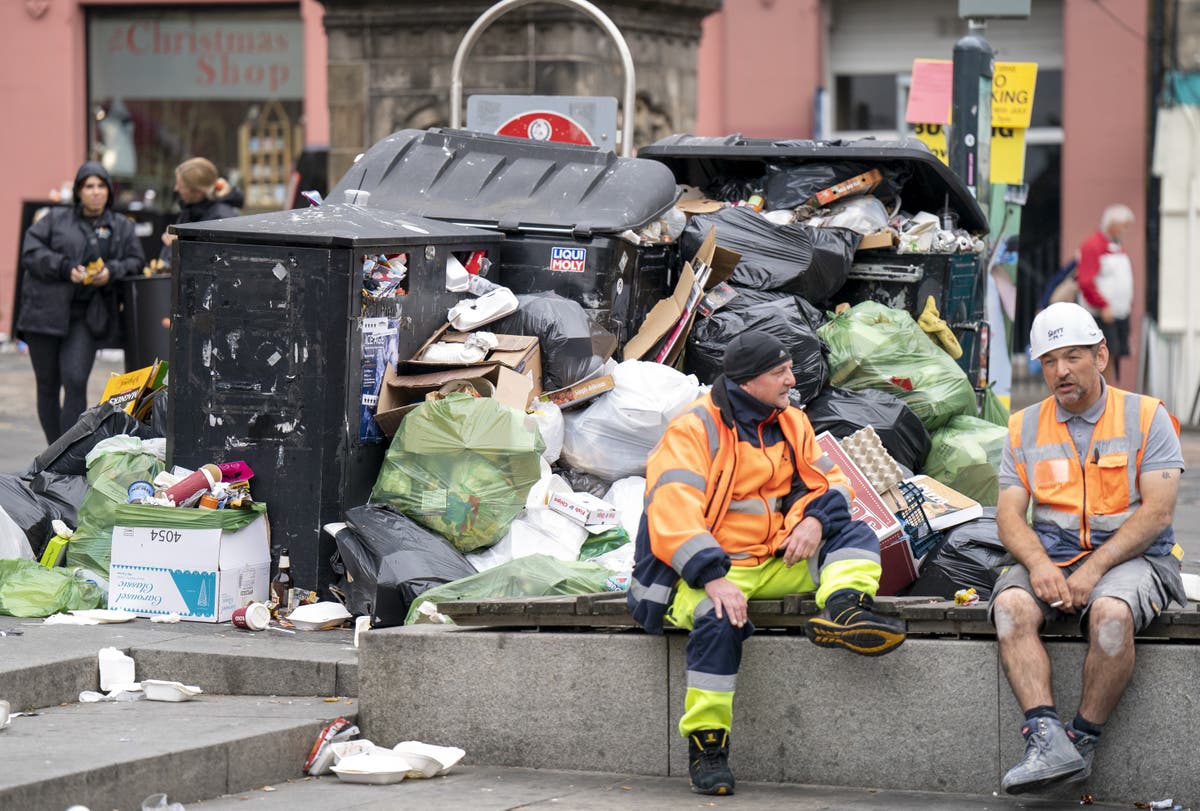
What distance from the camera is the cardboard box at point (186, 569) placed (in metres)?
6.68

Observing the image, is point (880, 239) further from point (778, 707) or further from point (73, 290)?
point (73, 290)

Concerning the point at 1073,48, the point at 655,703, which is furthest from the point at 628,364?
the point at 1073,48

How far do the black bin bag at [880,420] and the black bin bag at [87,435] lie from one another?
2.69 meters

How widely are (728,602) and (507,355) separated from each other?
2.32 metres

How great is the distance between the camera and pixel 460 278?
294 inches

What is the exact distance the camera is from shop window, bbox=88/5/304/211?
71.0 feet

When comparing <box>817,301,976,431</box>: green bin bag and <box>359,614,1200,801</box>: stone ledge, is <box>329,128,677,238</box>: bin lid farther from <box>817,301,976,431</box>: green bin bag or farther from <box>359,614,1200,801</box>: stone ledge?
<box>359,614,1200,801</box>: stone ledge

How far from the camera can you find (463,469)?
6.77m

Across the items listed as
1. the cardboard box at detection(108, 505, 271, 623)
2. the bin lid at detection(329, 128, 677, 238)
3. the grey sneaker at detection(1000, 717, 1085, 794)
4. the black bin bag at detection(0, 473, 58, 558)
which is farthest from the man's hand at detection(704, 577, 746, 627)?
the black bin bag at detection(0, 473, 58, 558)

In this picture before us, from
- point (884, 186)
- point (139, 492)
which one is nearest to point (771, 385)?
point (139, 492)

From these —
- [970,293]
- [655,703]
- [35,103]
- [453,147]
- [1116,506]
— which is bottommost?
[655,703]

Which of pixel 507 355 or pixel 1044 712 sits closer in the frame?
pixel 1044 712

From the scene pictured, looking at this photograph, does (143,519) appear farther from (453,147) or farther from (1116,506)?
(1116,506)

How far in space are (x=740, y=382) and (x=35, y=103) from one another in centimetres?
1818
